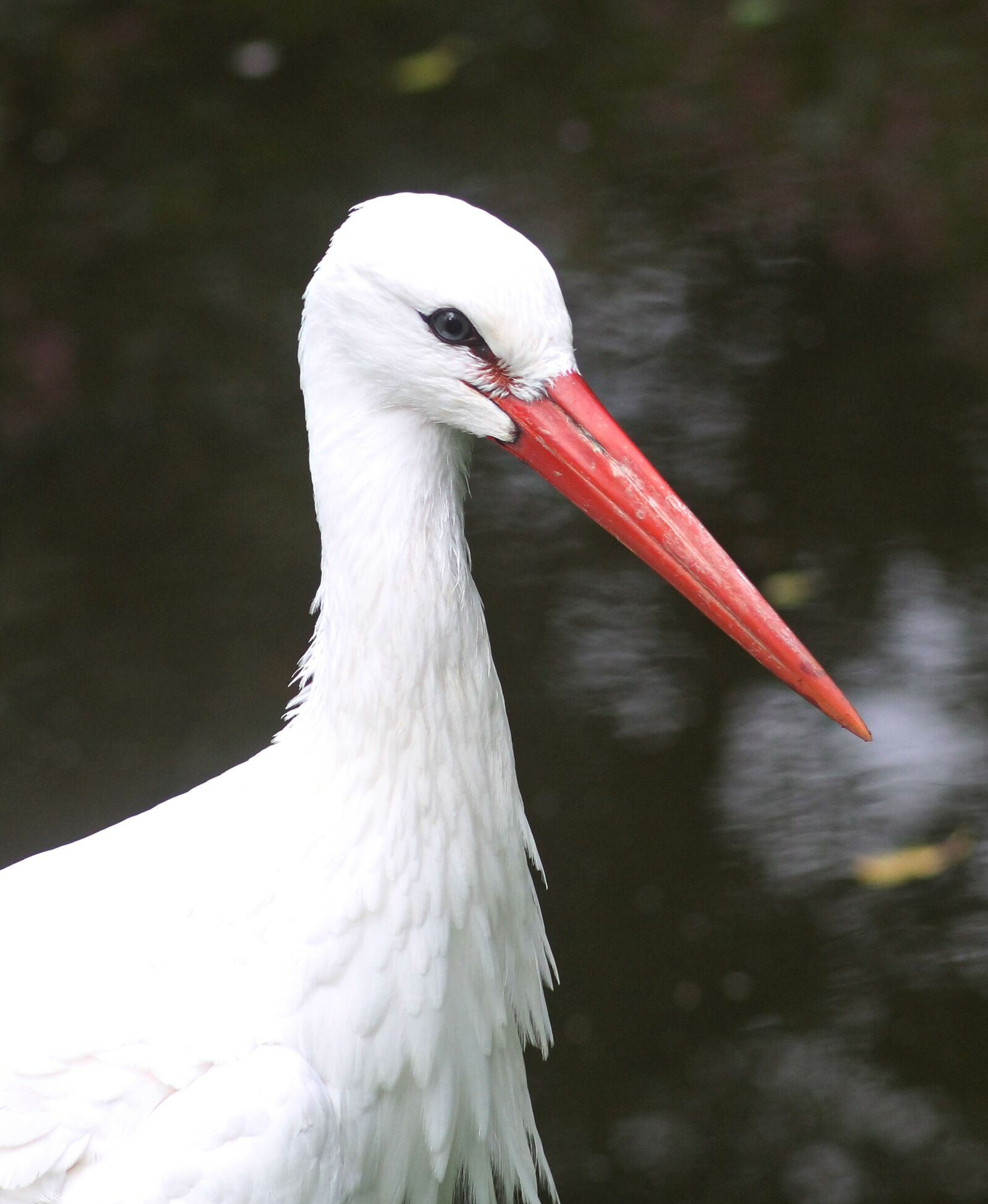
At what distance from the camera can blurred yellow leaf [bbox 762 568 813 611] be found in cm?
375

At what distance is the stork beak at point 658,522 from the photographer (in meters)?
1.74

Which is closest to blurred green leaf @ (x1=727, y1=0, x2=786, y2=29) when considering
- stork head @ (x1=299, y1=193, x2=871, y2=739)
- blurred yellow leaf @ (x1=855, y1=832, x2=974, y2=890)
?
blurred yellow leaf @ (x1=855, y1=832, x2=974, y2=890)

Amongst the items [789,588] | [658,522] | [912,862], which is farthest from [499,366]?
[789,588]

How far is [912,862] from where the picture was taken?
3.23 m

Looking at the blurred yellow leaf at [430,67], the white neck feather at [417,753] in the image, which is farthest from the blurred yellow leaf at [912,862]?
the blurred yellow leaf at [430,67]

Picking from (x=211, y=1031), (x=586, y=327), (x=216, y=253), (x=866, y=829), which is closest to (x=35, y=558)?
(x=216, y=253)

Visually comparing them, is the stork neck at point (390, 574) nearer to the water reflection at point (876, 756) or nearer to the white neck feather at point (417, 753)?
the white neck feather at point (417, 753)

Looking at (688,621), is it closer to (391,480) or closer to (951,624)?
(951,624)

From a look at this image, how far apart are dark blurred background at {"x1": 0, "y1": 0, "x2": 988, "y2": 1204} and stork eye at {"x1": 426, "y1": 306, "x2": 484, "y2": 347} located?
1787 millimetres

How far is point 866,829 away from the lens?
3.31 metres

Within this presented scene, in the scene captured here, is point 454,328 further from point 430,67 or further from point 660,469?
point 430,67

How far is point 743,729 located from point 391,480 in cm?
195

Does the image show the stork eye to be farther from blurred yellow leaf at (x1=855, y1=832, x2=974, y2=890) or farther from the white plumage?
blurred yellow leaf at (x1=855, y1=832, x2=974, y2=890)

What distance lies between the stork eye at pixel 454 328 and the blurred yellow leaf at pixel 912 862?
1.93 m
